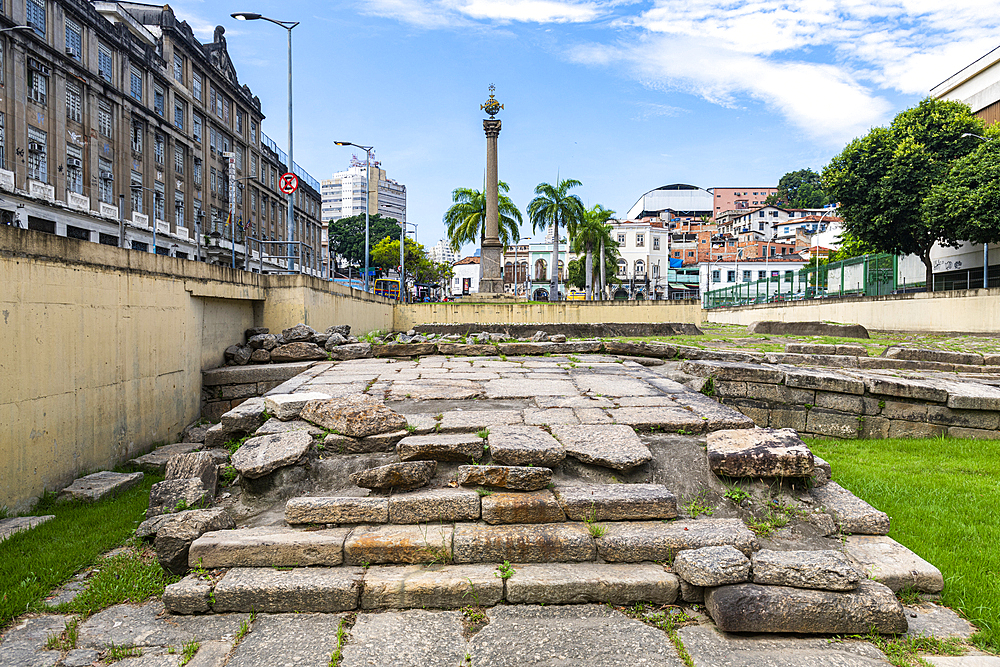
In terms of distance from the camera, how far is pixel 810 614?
2.40m

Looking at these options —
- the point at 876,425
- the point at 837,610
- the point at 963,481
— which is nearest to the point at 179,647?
the point at 837,610

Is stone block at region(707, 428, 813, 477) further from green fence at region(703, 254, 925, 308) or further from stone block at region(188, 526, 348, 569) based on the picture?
green fence at region(703, 254, 925, 308)

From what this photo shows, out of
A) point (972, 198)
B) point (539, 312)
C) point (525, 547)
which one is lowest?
point (525, 547)

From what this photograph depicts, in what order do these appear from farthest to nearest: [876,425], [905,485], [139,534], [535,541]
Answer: [876,425] < [905,485] < [139,534] < [535,541]

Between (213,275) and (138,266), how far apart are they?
176 centimetres

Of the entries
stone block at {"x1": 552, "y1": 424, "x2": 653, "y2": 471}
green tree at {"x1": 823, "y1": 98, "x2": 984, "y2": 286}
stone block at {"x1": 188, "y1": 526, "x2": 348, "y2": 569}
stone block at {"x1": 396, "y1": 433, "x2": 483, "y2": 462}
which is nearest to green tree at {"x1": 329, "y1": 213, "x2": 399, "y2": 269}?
green tree at {"x1": 823, "y1": 98, "x2": 984, "y2": 286}

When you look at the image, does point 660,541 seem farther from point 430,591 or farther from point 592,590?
point 430,591

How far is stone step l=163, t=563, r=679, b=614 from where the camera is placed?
8.46ft

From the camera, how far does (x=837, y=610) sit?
2.41m

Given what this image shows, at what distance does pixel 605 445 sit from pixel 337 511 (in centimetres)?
155

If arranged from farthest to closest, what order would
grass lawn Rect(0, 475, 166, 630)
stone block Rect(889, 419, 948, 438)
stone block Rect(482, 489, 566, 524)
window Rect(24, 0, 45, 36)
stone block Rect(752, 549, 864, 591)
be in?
window Rect(24, 0, 45, 36), stone block Rect(889, 419, 948, 438), stone block Rect(482, 489, 566, 524), grass lawn Rect(0, 475, 166, 630), stone block Rect(752, 549, 864, 591)

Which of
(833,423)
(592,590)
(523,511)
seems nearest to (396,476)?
(523,511)

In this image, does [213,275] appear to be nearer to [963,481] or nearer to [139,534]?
[139,534]

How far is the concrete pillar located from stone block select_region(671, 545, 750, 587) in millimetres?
22690
